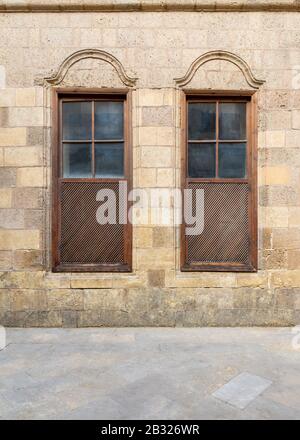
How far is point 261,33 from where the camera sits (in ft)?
14.3

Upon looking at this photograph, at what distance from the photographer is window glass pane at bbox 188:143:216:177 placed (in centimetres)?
450

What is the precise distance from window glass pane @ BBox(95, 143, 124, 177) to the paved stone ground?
2280 mm

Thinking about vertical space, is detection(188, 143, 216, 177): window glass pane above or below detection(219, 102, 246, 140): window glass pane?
below

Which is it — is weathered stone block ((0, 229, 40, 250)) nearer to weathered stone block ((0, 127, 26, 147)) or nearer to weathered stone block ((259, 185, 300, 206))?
weathered stone block ((0, 127, 26, 147))

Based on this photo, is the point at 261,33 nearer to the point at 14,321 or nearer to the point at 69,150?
the point at 69,150

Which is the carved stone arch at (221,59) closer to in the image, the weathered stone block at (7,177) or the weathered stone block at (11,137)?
the weathered stone block at (11,137)

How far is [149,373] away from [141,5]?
4.77 meters

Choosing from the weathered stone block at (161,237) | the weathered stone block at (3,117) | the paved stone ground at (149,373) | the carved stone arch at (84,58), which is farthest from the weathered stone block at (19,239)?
the carved stone arch at (84,58)

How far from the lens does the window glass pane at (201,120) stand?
4.48 meters

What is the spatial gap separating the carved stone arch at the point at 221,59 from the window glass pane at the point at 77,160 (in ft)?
5.53

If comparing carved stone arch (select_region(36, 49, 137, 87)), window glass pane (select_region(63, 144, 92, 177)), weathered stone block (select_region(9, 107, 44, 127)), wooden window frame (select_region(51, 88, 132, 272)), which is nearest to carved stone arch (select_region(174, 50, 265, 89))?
carved stone arch (select_region(36, 49, 137, 87))

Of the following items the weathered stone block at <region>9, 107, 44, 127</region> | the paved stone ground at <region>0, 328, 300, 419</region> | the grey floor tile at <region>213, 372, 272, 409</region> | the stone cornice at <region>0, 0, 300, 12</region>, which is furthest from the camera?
the weathered stone block at <region>9, 107, 44, 127</region>

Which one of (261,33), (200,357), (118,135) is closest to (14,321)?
(200,357)

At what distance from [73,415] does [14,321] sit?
96.9 inches
